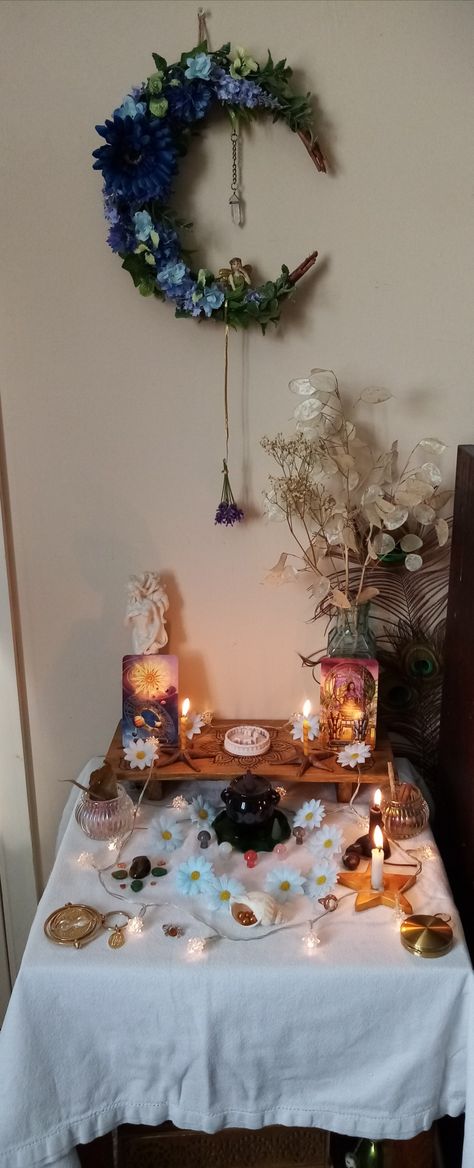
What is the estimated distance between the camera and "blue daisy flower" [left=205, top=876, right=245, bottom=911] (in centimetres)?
138

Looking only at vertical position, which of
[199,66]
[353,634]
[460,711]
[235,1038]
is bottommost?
[235,1038]

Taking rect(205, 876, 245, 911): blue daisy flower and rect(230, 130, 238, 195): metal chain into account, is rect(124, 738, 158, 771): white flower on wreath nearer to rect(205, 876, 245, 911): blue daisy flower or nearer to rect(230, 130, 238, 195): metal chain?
rect(205, 876, 245, 911): blue daisy flower

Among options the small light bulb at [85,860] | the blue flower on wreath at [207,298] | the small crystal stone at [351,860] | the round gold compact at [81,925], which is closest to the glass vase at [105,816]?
the small light bulb at [85,860]

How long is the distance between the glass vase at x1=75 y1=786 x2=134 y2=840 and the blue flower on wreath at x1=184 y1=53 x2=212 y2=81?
1.20 metres

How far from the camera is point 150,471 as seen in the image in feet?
5.57

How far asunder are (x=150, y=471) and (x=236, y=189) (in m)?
0.53

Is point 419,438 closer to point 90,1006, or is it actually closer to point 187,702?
point 187,702

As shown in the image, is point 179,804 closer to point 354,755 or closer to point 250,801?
point 250,801

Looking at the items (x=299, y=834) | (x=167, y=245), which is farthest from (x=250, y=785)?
(x=167, y=245)

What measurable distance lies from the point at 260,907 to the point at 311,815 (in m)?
0.22

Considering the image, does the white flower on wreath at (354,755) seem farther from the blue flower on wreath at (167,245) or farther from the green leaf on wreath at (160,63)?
the green leaf on wreath at (160,63)

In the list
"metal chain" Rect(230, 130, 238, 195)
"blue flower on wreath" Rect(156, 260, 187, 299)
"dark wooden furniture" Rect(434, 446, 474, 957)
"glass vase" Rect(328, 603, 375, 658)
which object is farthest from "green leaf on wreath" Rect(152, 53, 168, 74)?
"glass vase" Rect(328, 603, 375, 658)

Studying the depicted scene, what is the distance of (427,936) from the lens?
4.24 feet

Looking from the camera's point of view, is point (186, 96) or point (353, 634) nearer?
point (186, 96)
